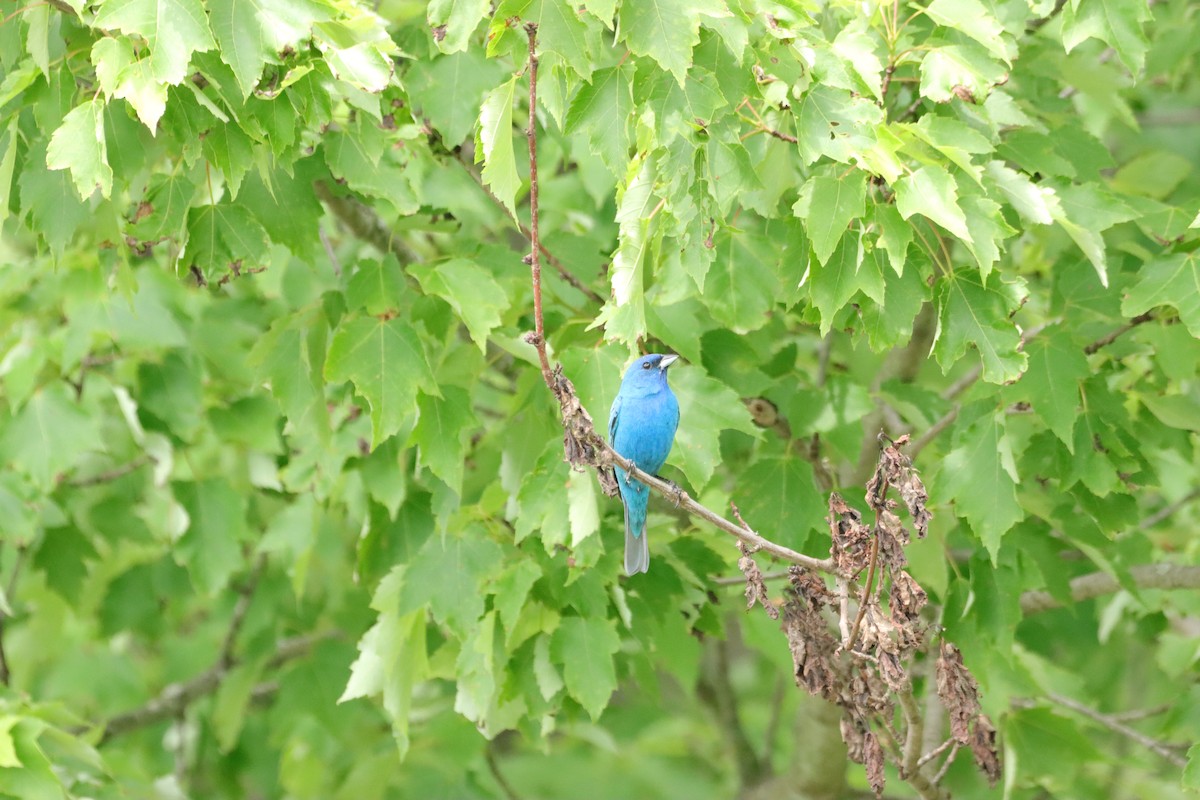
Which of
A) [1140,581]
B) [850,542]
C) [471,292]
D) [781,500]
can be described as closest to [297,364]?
[471,292]

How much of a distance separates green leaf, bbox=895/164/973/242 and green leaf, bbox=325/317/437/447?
1338 millimetres

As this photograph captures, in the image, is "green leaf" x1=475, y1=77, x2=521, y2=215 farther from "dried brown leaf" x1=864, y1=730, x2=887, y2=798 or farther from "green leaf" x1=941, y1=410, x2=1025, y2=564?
"green leaf" x1=941, y1=410, x2=1025, y2=564

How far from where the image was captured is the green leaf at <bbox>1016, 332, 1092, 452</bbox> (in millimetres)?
3404

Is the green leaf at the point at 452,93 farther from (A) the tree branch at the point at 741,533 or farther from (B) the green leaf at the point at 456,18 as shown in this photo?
(A) the tree branch at the point at 741,533

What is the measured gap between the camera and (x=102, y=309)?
15.3 ft

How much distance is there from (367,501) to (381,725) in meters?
2.44

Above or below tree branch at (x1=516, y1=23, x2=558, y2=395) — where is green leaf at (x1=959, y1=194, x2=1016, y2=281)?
below

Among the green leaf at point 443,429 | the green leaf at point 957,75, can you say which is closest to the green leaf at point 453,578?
the green leaf at point 443,429

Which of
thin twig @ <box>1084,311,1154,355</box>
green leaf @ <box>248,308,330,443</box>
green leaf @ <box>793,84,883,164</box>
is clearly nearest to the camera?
green leaf @ <box>793,84,883,164</box>

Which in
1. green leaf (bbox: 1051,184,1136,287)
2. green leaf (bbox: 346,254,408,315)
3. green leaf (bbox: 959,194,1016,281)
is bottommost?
green leaf (bbox: 346,254,408,315)

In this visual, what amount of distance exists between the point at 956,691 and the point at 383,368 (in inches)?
66.1

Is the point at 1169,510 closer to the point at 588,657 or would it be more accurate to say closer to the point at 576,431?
the point at 588,657

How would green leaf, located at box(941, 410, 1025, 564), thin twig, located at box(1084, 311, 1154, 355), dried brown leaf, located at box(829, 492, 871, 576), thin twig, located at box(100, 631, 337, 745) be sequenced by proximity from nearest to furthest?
1. dried brown leaf, located at box(829, 492, 871, 576)
2. green leaf, located at box(941, 410, 1025, 564)
3. thin twig, located at box(1084, 311, 1154, 355)
4. thin twig, located at box(100, 631, 337, 745)

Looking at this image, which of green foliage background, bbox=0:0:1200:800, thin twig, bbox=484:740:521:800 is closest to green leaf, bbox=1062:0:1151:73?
green foliage background, bbox=0:0:1200:800
